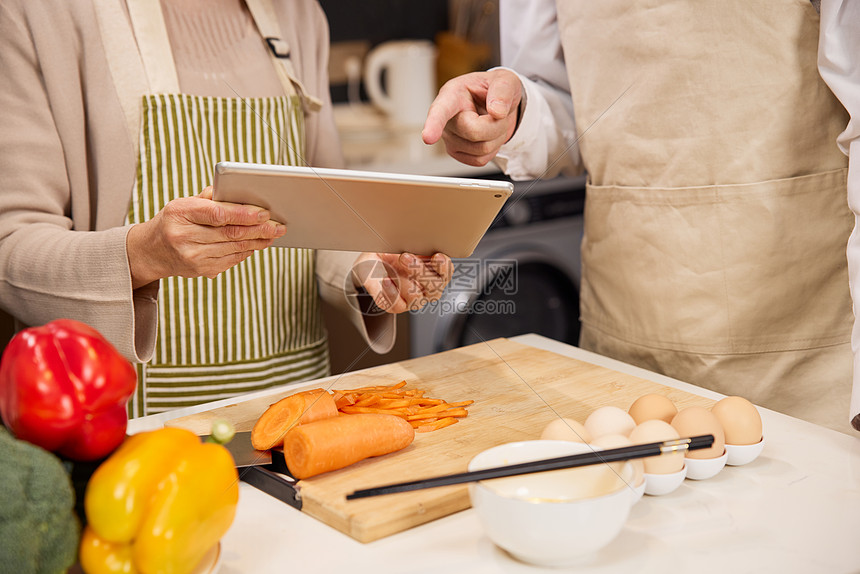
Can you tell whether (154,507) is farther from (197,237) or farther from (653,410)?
(653,410)

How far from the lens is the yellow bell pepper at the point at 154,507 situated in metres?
0.54

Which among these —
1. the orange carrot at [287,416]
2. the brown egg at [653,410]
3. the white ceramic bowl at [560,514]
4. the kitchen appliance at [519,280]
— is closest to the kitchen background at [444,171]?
the kitchen appliance at [519,280]

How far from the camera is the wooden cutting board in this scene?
0.70m

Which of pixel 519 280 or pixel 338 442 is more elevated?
pixel 338 442

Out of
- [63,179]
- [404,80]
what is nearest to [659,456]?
[63,179]

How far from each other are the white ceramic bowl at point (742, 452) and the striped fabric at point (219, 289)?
77cm

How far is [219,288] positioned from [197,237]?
0.38m

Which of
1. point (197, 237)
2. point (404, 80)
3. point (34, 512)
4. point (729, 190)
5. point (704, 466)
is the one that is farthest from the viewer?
point (404, 80)

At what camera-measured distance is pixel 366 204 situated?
0.84m

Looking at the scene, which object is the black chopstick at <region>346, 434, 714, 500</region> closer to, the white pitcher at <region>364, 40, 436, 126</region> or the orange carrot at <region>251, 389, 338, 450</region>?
the orange carrot at <region>251, 389, 338, 450</region>

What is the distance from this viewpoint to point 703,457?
2.42ft

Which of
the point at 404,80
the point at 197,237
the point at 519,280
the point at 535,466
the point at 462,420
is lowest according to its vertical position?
the point at 519,280

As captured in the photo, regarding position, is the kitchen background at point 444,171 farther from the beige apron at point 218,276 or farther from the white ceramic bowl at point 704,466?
the white ceramic bowl at point 704,466

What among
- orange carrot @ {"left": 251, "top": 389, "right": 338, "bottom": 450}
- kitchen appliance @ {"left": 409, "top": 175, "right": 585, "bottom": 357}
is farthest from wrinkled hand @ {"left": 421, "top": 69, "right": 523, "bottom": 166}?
kitchen appliance @ {"left": 409, "top": 175, "right": 585, "bottom": 357}
